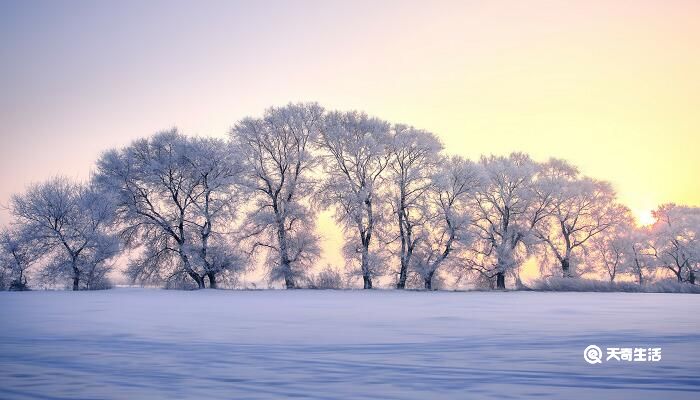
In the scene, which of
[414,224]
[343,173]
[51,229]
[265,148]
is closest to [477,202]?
[414,224]

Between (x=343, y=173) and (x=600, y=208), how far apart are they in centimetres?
2043

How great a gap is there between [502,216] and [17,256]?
31.3 m

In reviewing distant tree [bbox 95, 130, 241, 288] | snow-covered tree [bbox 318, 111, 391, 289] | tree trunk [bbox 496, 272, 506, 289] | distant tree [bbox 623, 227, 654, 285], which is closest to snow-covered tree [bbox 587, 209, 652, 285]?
distant tree [bbox 623, 227, 654, 285]

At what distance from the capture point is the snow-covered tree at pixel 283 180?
106 ft

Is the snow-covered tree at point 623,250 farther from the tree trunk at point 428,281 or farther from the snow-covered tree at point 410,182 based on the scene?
the snow-covered tree at point 410,182

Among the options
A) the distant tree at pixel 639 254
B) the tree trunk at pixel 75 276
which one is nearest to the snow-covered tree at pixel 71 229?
the tree trunk at pixel 75 276

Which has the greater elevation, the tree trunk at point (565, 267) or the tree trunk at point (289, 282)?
the tree trunk at point (565, 267)

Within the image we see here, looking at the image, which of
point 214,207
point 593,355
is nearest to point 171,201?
point 214,207

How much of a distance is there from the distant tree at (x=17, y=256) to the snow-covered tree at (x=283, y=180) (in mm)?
12769

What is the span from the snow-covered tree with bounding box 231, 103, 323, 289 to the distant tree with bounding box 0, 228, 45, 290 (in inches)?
503

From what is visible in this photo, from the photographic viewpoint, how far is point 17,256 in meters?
31.0

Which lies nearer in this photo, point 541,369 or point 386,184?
point 541,369

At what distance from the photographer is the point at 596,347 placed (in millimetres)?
6121

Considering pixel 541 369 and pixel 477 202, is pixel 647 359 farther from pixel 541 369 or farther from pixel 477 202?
pixel 477 202
